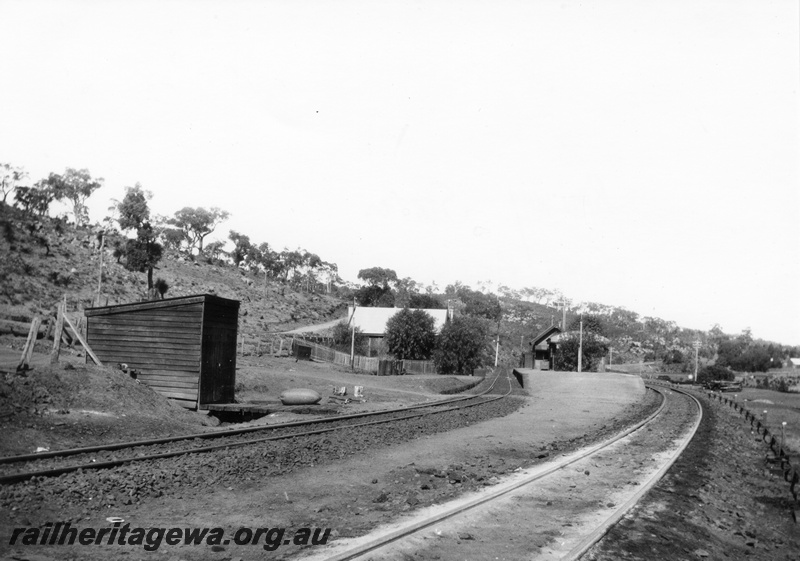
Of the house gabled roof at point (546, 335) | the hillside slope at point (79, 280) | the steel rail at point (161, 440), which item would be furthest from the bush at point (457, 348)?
the steel rail at point (161, 440)

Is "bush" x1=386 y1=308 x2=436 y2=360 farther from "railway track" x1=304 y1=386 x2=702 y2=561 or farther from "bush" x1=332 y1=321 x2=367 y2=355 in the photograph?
"railway track" x1=304 y1=386 x2=702 y2=561

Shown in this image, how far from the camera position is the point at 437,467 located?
42.5 feet

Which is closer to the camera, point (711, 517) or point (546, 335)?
point (711, 517)

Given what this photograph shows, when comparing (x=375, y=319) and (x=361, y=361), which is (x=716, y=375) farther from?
(x=361, y=361)

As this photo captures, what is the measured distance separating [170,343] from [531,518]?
55.9ft

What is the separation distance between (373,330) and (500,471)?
2616 inches

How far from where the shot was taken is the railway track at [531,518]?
7379mm

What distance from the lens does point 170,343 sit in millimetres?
22594

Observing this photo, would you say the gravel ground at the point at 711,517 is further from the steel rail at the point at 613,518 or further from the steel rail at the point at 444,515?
the steel rail at the point at 444,515

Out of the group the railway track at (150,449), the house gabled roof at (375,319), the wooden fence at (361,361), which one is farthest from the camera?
the house gabled roof at (375,319)

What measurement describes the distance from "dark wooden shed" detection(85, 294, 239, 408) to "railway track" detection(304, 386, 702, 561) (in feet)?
44.7

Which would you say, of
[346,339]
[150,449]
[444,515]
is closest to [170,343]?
[150,449]

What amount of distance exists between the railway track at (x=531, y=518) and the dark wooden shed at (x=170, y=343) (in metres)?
13.6

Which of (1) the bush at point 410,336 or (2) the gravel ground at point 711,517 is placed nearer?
(2) the gravel ground at point 711,517
